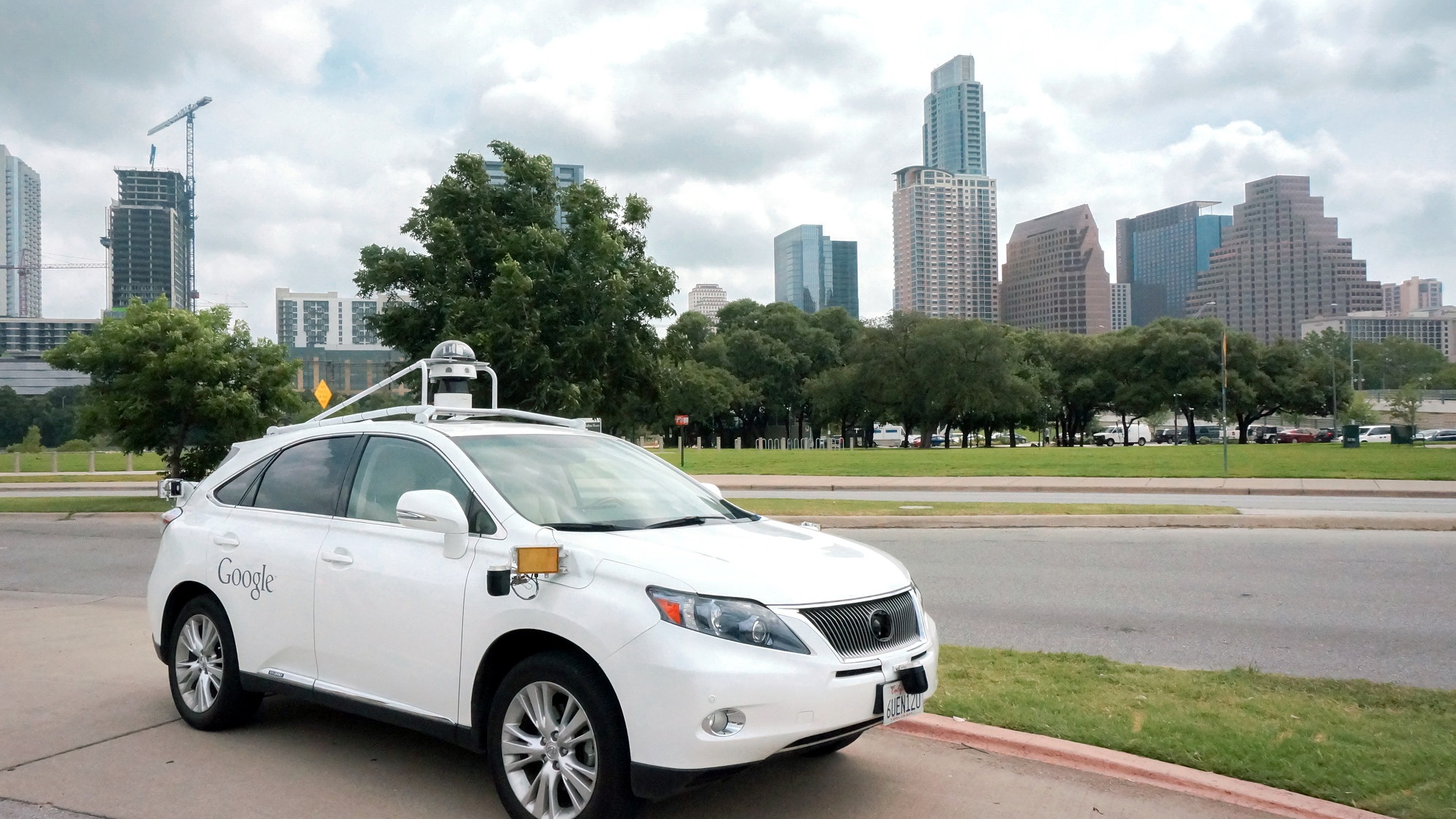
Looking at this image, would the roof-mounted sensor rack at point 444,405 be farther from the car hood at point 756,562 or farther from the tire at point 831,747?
the tire at point 831,747

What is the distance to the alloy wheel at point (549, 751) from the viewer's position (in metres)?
4.03

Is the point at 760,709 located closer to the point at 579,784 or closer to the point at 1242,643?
the point at 579,784

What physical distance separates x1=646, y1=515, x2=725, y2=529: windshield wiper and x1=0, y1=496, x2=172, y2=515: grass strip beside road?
20.0 m

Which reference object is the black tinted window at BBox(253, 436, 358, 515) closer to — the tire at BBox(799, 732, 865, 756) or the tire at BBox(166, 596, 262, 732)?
the tire at BBox(166, 596, 262, 732)

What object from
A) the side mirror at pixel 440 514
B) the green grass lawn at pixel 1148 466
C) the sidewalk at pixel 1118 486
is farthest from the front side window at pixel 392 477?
the green grass lawn at pixel 1148 466

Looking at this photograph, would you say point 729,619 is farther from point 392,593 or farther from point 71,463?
point 71,463

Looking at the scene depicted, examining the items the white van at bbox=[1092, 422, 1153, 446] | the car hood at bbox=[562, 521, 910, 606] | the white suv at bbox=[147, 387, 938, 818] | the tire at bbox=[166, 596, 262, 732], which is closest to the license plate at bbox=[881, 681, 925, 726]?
the white suv at bbox=[147, 387, 938, 818]

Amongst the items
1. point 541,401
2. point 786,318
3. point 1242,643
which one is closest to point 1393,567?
point 1242,643

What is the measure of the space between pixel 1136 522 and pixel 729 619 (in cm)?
1356

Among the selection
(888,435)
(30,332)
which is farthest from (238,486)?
(30,332)

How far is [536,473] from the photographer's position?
4988 mm

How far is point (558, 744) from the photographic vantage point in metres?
4.09

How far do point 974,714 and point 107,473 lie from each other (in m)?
45.1

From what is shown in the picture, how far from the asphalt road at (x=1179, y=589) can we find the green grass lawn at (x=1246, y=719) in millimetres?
1027
